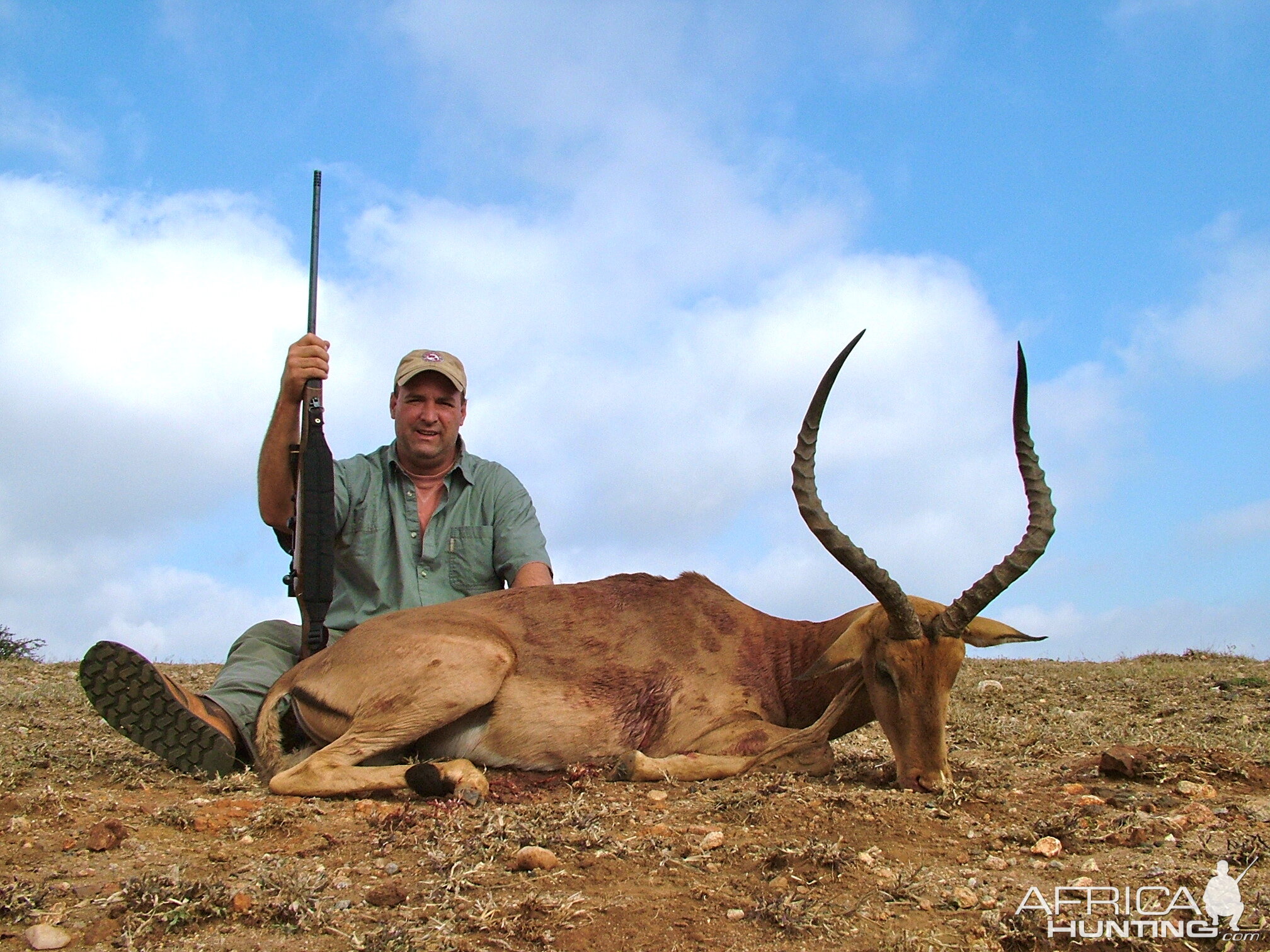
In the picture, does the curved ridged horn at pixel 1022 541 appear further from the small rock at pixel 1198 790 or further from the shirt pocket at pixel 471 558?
the shirt pocket at pixel 471 558

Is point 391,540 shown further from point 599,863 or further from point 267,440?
point 599,863

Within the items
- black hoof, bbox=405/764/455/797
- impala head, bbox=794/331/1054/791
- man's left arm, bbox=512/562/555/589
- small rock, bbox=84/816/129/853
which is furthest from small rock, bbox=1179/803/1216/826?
small rock, bbox=84/816/129/853

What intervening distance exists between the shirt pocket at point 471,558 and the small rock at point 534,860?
4108 mm

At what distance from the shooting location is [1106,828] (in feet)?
15.5

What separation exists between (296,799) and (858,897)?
2987 millimetres

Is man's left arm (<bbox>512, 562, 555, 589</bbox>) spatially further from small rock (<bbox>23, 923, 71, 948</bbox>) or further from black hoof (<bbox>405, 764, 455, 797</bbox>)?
small rock (<bbox>23, 923, 71, 948</bbox>)

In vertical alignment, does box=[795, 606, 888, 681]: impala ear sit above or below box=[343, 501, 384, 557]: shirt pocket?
below

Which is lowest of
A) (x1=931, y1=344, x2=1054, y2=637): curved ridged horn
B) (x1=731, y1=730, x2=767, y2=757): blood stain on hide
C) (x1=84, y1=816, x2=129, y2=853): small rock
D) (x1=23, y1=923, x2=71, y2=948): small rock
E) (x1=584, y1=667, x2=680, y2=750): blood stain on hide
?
(x1=23, y1=923, x2=71, y2=948): small rock

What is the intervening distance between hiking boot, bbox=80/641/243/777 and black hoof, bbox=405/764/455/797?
50.8 inches

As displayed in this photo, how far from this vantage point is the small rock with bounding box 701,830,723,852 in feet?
14.4

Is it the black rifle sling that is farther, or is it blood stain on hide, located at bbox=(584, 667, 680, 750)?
the black rifle sling

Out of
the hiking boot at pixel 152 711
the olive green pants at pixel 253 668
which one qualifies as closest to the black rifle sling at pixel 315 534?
the olive green pants at pixel 253 668

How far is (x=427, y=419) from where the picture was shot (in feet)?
27.2

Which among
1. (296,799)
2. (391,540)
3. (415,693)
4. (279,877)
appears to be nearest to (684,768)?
(415,693)
